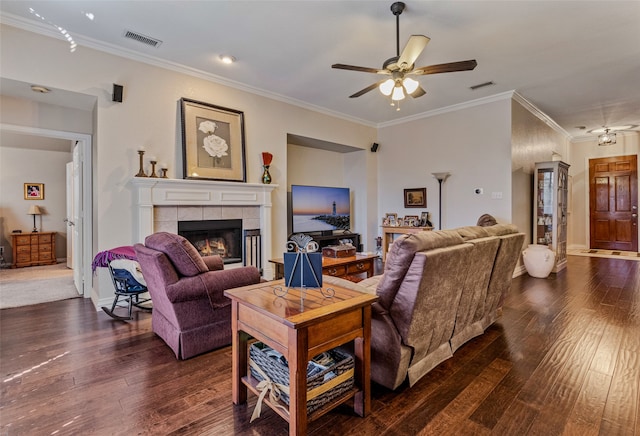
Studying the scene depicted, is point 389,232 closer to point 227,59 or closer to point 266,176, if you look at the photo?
point 266,176

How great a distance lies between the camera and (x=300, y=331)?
139 cm

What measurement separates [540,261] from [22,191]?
982 centimetres

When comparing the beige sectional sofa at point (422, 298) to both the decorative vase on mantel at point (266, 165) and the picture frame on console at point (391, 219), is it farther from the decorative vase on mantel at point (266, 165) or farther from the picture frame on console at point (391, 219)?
the picture frame on console at point (391, 219)

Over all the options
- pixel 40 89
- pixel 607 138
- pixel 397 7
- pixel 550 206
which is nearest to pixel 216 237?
pixel 40 89

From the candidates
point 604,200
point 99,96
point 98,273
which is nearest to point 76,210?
point 98,273

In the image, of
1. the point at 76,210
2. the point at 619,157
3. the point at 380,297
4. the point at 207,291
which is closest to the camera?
the point at 380,297

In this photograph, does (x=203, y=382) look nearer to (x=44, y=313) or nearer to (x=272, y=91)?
(x=44, y=313)

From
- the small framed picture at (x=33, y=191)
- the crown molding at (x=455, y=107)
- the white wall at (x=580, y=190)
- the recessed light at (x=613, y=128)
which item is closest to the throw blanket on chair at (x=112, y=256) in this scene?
the small framed picture at (x=33, y=191)

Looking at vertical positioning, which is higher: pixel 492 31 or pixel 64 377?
pixel 492 31

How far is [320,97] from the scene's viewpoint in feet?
16.9

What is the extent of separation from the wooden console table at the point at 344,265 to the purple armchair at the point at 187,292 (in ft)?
3.51

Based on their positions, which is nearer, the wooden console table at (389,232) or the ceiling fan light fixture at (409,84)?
the ceiling fan light fixture at (409,84)

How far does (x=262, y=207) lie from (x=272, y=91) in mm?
1788

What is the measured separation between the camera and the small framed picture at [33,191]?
658cm
